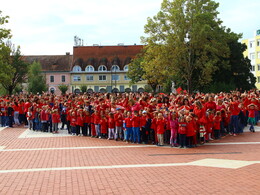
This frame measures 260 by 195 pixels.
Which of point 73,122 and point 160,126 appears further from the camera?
point 73,122

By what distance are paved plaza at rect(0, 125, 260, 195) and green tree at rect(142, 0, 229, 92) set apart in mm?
20643

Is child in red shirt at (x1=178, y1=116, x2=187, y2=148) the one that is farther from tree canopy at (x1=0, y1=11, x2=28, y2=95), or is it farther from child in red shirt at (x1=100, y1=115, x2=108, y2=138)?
tree canopy at (x1=0, y1=11, x2=28, y2=95)

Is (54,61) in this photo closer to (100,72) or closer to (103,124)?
(100,72)

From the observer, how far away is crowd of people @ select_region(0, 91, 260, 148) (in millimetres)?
14367

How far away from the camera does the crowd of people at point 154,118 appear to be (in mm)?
14367

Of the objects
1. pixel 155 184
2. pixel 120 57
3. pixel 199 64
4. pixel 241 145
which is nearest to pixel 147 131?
pixel 241 145

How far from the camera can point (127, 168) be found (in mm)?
9906

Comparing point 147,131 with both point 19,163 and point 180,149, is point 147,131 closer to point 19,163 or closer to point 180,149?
point 180,149

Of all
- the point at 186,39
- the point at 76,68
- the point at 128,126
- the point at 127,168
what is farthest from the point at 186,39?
the point at 76,68

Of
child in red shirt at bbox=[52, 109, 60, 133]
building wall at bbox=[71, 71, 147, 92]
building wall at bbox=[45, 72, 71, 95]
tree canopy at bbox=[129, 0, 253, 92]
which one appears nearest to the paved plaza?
child in red shirt at bbox=[52, 109, 60, 133]

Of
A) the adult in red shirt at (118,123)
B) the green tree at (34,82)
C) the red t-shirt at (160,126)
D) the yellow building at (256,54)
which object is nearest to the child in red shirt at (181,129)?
the red t-shirt at (160,126)

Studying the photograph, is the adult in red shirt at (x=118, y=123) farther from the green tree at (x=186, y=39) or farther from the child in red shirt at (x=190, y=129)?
the green tree at (x=186, y=39)

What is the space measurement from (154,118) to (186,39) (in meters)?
22.5

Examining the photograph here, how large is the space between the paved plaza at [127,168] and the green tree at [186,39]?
20.6 m
